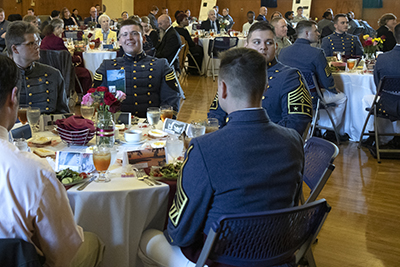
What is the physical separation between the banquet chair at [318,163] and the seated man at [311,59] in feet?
8.25

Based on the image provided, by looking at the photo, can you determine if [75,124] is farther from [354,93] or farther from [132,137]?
[354,93]

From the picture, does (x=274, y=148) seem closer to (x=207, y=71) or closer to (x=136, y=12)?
(x=207, y=71)

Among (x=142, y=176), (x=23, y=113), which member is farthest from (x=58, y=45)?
(x=142, y=176)

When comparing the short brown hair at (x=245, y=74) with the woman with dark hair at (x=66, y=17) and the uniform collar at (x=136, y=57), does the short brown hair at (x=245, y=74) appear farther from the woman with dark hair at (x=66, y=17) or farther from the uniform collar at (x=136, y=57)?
the woman with dark hair at (x=66, y=17)

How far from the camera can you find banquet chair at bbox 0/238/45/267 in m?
1.20

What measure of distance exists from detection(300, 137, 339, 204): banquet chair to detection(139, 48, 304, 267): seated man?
1.29 feet

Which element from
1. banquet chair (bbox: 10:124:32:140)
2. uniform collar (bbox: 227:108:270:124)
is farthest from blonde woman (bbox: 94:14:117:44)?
uniform collar (bbox: 227:108:270:124)

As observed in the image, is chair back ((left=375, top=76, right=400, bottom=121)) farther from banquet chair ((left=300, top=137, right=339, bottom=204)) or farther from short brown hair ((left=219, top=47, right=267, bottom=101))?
short brown hair ((left=219, top=47, right=267, bottom=101))

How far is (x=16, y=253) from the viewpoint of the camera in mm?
1217

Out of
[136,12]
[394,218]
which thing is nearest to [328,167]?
[394,218]

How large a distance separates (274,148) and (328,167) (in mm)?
618

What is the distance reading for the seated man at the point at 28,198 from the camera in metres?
1.29

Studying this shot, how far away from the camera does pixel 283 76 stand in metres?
2.86

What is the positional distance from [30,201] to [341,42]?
19.4 feet
